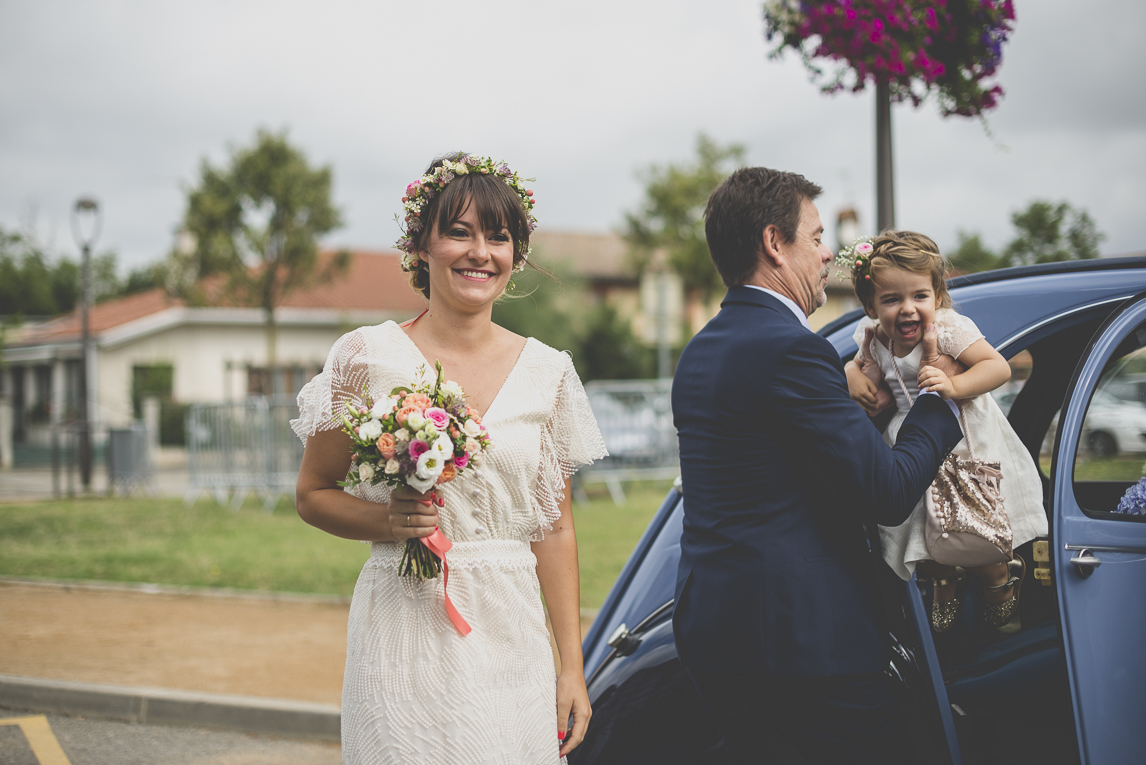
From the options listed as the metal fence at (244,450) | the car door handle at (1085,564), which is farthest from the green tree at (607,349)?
the car door handle at (1085,564)

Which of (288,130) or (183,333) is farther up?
(288,130)

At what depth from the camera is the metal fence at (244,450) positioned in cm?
1483

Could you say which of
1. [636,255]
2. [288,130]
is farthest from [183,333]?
[636,255]

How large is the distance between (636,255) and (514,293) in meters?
32.9

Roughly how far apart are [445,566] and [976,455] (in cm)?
135

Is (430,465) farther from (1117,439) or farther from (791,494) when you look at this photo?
(1117,439)

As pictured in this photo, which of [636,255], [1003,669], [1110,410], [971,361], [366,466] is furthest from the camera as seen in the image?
[636,255]

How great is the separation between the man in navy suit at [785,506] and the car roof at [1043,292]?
0.58 m

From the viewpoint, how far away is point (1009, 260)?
552 cm

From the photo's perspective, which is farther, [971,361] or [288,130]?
[288,130]

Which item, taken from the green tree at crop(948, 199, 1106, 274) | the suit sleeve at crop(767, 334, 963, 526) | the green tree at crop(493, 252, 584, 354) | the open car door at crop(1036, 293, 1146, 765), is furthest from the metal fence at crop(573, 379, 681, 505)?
the suit sleeve at crop(767, 334, 963, 526)

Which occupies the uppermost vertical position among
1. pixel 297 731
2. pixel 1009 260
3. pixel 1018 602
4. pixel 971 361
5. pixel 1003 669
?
pixel 1009 260

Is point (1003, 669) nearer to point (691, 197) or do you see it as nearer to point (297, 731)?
point (297, 731)

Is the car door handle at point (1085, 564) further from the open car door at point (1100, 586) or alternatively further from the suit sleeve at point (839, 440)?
the suit sleeve at point (839, 440)
